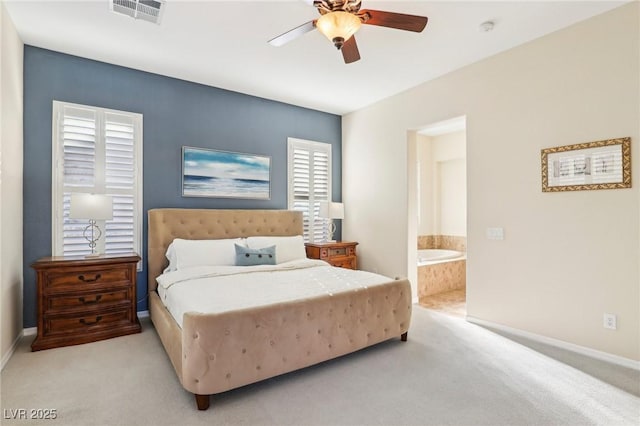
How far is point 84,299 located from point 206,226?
58.5 inches

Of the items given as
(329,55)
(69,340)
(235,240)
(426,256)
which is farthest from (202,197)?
(426,256)

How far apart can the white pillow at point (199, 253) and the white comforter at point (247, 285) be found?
0.20m

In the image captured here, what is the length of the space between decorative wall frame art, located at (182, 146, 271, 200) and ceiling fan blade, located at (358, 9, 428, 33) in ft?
9.48

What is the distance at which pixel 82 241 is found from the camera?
3.64m

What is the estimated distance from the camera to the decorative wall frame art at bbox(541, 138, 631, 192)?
109 inches

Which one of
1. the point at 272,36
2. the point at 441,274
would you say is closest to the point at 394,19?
the point at 272,36

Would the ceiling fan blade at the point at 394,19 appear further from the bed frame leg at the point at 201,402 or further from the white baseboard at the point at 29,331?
the white baseboard at the point at 29,331

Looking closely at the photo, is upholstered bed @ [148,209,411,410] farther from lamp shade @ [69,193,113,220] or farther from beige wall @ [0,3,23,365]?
beige wall @ [0,3,23,365]

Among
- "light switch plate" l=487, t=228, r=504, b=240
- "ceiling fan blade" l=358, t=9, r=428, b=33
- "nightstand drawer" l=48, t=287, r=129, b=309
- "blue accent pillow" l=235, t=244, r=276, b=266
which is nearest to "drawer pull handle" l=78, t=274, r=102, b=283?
"nightstand drawer" l=48, t=287, r=129, b=309

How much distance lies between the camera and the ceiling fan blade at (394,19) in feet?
7.18

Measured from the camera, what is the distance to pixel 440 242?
23.1 ft

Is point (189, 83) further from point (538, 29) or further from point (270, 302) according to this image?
point (538, 29)

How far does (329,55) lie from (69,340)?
3.87 meters

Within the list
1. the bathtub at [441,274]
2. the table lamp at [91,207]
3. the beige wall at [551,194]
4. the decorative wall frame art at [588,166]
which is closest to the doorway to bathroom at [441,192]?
the bathtub at [441,274]
